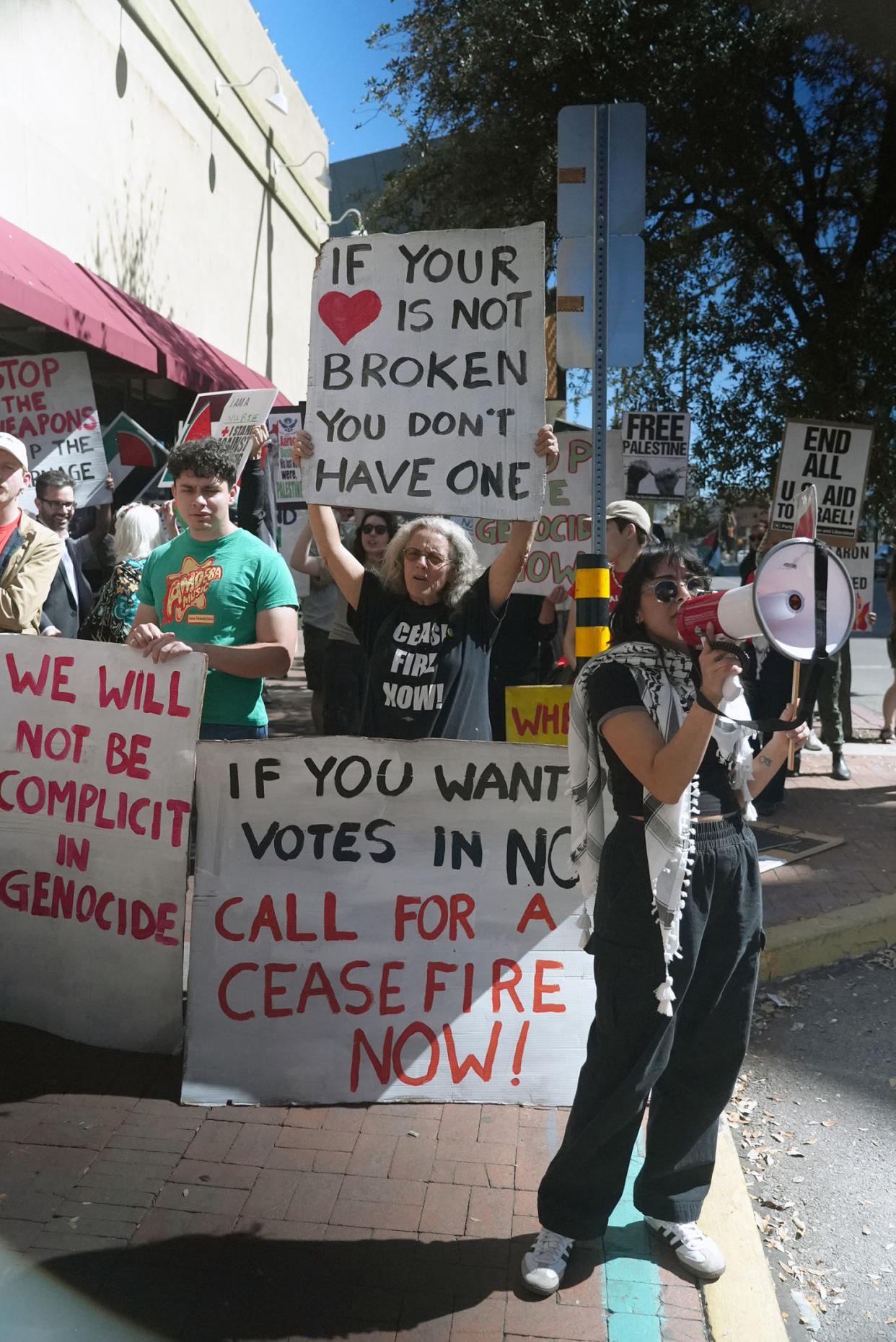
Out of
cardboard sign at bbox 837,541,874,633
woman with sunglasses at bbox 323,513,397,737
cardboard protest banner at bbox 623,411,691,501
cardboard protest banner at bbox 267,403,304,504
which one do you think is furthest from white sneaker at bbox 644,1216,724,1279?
cardboard protest banner at bbox 267,403,304,504

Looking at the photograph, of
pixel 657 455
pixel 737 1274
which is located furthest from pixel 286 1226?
pixel 657 455

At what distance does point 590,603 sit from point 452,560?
0.61m

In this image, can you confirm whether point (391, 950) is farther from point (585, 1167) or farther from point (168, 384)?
point (168, 384)

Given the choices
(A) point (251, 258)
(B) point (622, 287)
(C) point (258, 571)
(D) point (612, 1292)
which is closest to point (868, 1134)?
(D) point (612, 1292)

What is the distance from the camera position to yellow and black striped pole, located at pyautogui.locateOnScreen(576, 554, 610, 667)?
4.14 metres

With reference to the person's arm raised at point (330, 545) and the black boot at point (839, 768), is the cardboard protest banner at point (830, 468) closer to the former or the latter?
the black boot at point (839, 768)

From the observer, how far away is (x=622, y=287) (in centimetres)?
448

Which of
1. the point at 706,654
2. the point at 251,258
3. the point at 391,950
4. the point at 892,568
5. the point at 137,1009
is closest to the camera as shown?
the point at 706,654

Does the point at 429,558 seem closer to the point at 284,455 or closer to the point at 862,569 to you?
the point at 284,455

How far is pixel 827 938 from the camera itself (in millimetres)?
5398

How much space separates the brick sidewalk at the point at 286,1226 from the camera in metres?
2.76

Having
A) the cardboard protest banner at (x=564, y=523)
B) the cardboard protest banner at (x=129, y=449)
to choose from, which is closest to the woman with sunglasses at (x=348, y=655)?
the cardboard protest banner at (x=564, y=523)

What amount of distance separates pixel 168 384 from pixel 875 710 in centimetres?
918

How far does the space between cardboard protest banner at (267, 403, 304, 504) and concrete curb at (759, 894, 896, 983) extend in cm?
609
